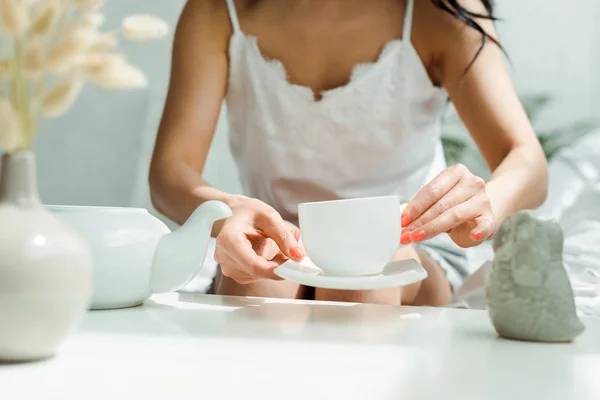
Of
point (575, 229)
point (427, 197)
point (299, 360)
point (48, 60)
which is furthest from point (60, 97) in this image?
point (575, 229)

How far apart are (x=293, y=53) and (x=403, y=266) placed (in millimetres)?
774

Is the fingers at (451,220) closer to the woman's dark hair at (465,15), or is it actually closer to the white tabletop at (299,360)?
the white tabletop at (299,360)

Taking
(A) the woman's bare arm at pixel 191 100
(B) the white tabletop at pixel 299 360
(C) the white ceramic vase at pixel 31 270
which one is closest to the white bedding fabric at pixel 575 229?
(A) the woman's bare arm at pixel 191 100

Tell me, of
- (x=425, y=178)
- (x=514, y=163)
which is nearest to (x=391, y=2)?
(x=425, y=178)

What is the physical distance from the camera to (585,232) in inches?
52.9

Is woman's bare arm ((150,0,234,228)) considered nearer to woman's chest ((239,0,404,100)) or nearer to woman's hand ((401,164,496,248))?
woman's chest ((239,0,404,100))

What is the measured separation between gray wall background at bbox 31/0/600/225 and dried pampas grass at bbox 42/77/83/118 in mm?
1482

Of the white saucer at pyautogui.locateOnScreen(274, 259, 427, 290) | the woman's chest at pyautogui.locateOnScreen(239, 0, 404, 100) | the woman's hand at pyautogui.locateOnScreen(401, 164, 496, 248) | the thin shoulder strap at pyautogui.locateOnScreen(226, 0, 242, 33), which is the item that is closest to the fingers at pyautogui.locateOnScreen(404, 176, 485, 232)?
the woman's hand at pyautogui.locateOnScreen(401, 164, 496, 248)

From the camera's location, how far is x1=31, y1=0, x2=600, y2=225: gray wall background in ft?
5.89

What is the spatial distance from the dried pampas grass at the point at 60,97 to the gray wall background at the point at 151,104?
1482mm

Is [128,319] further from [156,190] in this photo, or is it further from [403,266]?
[156,190]

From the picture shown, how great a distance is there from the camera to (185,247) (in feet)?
1.95

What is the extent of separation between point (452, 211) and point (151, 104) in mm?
1322

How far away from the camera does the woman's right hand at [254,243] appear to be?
→ 63 centimetres
